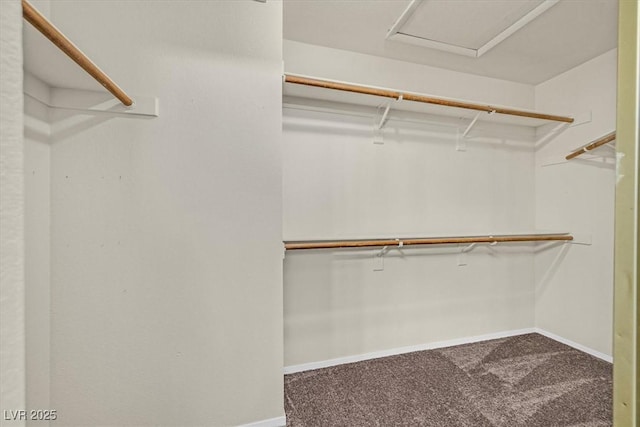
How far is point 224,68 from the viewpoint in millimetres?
1380

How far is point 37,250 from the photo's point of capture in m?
1.10

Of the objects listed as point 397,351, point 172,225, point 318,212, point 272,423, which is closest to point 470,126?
point 318,212

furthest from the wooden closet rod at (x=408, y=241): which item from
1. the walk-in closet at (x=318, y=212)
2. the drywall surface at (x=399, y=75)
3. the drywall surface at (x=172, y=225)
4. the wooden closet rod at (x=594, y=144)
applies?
the drywall surface at (x=399, y=75)

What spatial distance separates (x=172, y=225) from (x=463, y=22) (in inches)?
80.4

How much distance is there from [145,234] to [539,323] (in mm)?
3165

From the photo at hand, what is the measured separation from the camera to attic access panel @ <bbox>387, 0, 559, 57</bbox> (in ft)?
5.39

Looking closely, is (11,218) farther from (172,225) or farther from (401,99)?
(401,99)

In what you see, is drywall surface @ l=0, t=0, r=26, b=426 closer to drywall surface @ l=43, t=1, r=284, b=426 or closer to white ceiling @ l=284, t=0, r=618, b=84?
drywall surface @ l=43, t=1, r=284, b=426

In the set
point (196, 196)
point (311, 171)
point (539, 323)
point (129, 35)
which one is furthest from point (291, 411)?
point (539, 323)

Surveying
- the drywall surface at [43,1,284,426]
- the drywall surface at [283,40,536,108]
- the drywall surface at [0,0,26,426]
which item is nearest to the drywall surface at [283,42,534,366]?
the drywall surface at [283,40,536,108]

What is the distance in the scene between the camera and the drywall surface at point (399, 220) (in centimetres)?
203

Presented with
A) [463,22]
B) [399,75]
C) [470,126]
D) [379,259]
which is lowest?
[379,259]

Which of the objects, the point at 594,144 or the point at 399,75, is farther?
the point at 399,75

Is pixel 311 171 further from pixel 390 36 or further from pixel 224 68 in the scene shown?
pixel 390 36
